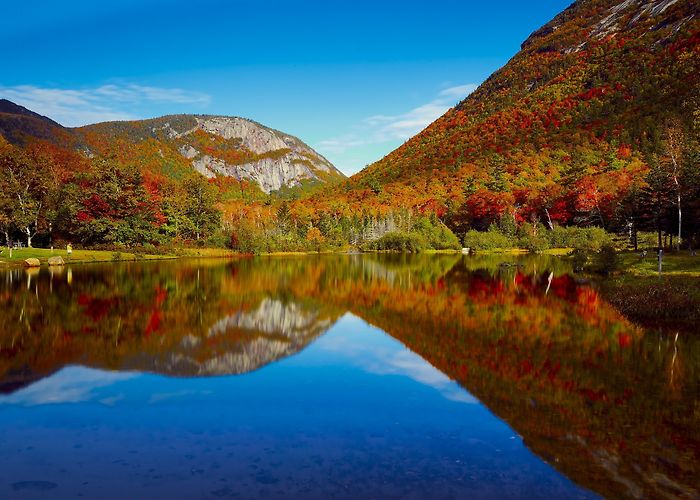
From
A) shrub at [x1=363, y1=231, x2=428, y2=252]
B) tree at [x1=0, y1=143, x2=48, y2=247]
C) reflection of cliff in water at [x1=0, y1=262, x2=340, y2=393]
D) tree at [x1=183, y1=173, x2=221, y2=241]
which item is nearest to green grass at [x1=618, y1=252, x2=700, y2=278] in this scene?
reflection of cliff in water at [x1=0, y1=262, x2=340, y2=393]

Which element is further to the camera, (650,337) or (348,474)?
(650,337)

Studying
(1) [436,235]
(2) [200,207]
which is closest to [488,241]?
(1) [436,235]

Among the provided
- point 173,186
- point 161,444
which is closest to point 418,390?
point 161,444

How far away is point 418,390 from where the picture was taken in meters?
12.0

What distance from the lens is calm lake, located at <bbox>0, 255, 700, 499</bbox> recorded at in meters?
7.24

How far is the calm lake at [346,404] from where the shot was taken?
7.24m

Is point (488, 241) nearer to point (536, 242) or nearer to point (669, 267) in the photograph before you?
point (536, 242)

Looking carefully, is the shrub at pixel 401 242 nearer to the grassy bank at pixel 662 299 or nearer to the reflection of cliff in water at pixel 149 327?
the reflection of cliff in water at pixel 149 327

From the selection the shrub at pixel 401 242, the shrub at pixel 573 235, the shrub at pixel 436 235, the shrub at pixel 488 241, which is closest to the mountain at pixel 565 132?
the shrub at pixel 573 235

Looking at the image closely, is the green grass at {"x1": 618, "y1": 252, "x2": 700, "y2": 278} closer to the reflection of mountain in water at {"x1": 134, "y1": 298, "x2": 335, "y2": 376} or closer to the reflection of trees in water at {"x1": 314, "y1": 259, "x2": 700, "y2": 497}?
the reflection of trees in water at {"x1": 314, "y1": 259, "x2": 700, "y2": 497}

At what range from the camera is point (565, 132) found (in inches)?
5027

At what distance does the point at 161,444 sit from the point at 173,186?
262 ft

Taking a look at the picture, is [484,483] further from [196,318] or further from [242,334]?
[196,318]

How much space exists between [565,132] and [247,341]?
12801cm
